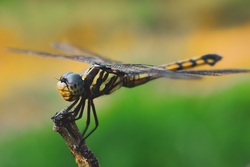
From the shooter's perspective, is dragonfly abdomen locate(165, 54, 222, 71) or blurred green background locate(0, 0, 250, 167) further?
A: blurred green background locate(0, 0, 250, 167)

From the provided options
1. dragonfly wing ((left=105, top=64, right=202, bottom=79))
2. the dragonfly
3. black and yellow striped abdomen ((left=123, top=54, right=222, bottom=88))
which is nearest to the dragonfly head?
the dragonfly

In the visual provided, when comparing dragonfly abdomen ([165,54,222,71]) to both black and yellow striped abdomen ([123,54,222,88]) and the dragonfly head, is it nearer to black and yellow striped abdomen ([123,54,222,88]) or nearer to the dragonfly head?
black and yellow striped abdomen ([123,54,222,88])

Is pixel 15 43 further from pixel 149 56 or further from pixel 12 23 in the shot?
pixel 149 56

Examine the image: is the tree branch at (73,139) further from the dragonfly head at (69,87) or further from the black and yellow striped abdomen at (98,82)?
the black and yellow striped abdomen at (98,82)

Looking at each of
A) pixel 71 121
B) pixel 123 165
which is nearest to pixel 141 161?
pixel 123 165

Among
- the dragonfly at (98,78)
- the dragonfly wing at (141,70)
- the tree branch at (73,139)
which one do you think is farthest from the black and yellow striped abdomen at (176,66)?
the tree branch at (73,139)
